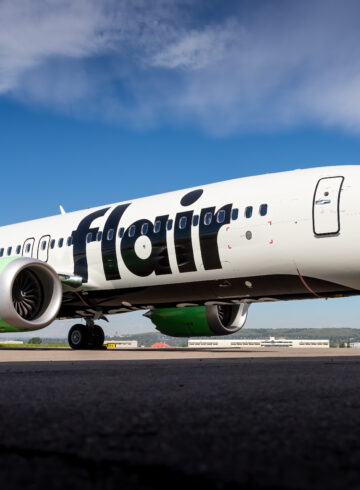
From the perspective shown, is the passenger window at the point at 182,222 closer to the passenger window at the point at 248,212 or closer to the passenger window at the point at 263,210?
the passenger window at the point at 248,212

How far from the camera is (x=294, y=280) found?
438 inches

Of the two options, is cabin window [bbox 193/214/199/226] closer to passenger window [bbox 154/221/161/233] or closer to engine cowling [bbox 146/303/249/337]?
passenger window [bbox 154/221/161/233]

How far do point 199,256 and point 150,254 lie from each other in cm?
136

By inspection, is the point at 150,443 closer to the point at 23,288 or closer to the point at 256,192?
the point at 256,192

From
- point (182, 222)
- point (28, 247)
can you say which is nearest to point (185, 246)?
point (182, 222)

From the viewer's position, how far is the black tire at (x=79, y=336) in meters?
17.1

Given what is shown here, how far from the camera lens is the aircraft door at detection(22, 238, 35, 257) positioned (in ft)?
53.3

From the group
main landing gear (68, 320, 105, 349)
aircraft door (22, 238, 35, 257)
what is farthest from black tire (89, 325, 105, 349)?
aircraft door (22, 238, 35, 257)

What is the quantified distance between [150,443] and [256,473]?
0.53m

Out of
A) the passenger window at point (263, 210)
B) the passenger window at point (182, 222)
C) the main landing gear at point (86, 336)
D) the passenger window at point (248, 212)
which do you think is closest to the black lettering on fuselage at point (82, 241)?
the passenger window at point (182, 222)

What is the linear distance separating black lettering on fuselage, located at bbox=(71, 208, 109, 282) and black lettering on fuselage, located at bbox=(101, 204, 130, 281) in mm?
445

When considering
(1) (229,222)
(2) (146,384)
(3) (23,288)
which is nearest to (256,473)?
(2) (146,384)

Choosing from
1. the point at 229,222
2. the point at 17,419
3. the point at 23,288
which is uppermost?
the point at 229,222

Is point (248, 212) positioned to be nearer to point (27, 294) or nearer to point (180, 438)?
point (27, 294)
